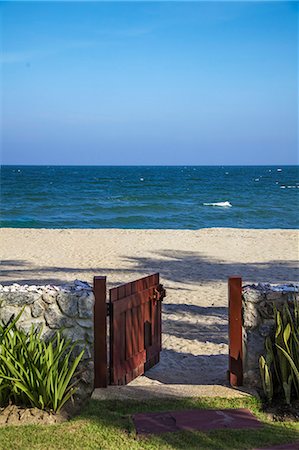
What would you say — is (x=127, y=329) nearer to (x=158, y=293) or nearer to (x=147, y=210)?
(x=158, y=293)

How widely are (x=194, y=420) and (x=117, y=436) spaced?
26.9 inches

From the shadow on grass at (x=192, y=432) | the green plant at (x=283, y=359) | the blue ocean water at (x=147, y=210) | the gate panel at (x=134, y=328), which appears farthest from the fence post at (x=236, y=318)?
the blue ocean water at (x=147, y=210)

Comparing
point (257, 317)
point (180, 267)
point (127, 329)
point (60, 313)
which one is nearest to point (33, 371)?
point (60, 313)

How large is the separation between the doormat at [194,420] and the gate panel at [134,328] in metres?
0.96

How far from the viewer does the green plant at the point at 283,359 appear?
5723 millimetres

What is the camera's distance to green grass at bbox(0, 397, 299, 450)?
4949 mm

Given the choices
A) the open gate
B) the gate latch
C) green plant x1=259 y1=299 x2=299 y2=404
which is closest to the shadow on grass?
green plant x1=259 y1=299 x2=299 y2=404

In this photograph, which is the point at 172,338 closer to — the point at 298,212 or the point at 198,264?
the point at 198,264

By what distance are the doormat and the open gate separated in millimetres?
808

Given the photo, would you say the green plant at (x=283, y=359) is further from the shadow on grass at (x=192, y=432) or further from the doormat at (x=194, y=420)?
the doormat at (x=194, y=420)

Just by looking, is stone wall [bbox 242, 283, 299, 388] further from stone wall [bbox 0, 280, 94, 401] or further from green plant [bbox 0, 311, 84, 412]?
green plant [bbox 0, 311, 84, 412]

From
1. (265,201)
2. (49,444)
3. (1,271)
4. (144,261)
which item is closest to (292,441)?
(49,444)

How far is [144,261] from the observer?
1666cm

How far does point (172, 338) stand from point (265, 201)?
4221cm
